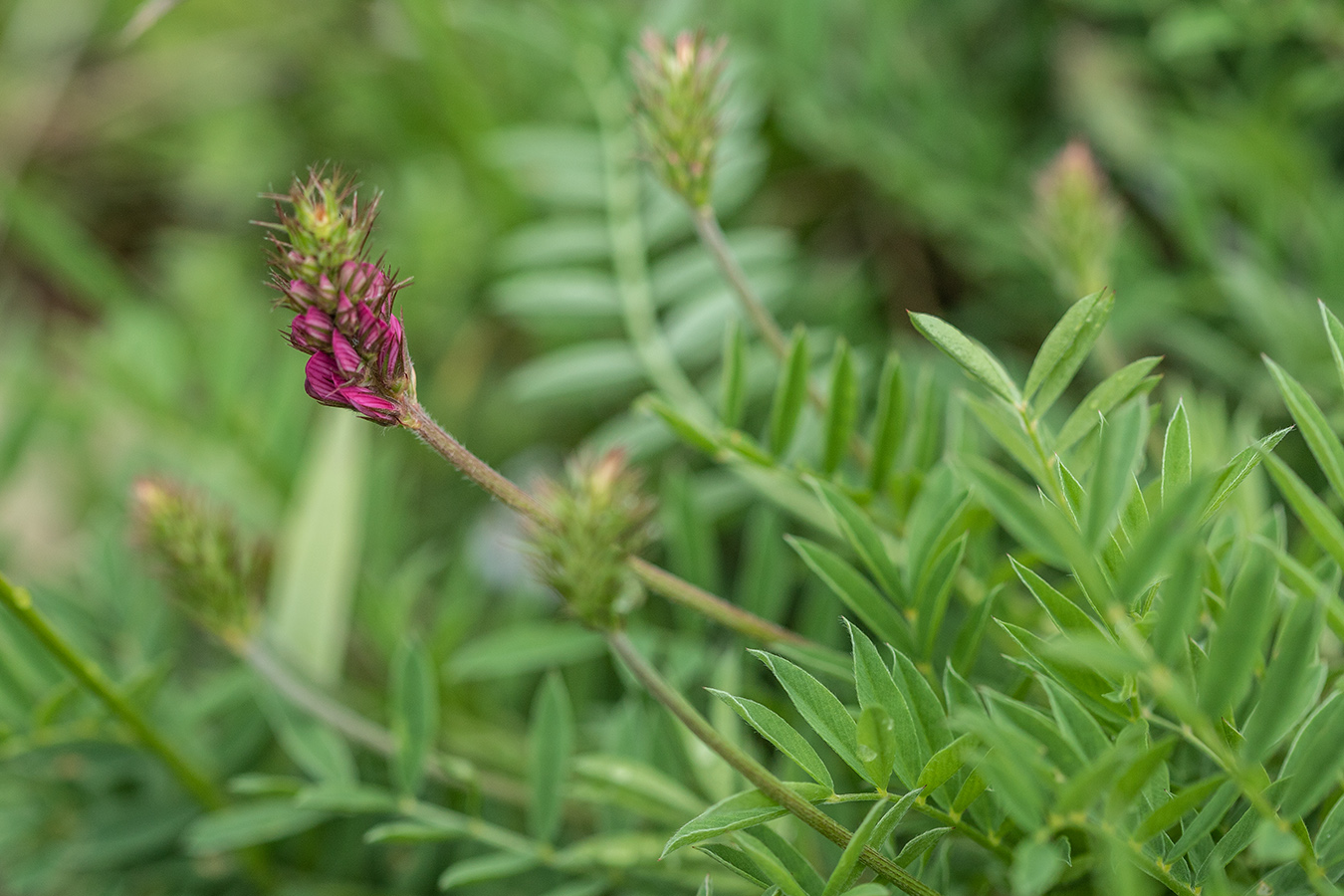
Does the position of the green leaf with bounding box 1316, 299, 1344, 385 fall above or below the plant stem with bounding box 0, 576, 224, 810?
above

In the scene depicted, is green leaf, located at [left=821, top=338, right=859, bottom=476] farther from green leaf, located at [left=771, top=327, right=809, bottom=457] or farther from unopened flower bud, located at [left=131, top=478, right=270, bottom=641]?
unopened flower bud, located at [left=131, top=478, right=270, bottom=641]

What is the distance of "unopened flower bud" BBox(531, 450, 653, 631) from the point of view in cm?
53

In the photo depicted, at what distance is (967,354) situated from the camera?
471 mm

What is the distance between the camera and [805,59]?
1.13 meters

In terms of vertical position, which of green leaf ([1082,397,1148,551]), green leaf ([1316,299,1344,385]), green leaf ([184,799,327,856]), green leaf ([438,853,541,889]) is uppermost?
green leaf ([1316,299,1344,385])

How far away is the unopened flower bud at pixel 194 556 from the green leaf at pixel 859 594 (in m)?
0.38

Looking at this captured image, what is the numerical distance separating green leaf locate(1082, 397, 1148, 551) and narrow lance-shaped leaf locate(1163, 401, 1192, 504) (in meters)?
0.09

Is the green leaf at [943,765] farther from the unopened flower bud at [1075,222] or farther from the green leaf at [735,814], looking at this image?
the unopened flower bud at [1075,222]

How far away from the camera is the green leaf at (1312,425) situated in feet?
1.42

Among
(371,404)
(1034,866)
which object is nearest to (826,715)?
(1034,866)

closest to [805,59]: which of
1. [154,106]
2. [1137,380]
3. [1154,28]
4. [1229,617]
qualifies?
[1154,28]

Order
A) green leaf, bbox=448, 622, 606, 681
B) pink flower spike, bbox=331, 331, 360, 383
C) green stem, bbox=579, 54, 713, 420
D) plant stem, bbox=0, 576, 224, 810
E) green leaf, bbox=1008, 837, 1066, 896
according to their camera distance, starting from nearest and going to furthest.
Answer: green leaf, bbox=1008, 837, 1066, 896 < pink flower spike, bbox=331, 331, 360, 383 < plant stem, bbox=0, 576, 224, 810 < green leaf, bbox=448, 622, 606, 681 < green stem, bbox=579, 54, 713, 420

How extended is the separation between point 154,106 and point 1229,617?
6.57ft

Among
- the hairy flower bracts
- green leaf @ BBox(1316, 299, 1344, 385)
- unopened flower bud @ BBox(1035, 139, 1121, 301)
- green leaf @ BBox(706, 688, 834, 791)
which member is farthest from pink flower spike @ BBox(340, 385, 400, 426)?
unopened flower bud @ BBox(1035, 139, 1121, 301)
